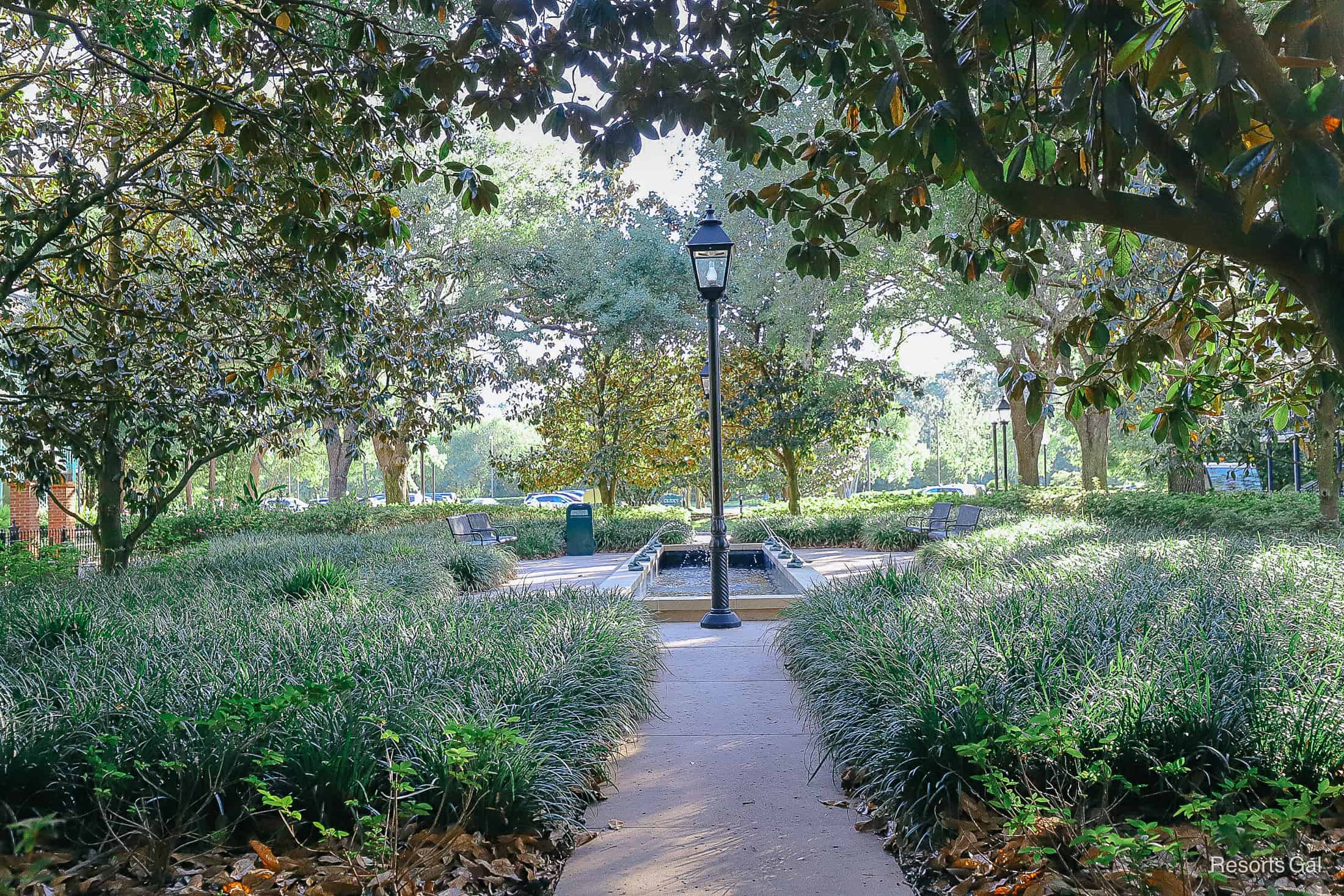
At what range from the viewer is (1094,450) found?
21.9 meters

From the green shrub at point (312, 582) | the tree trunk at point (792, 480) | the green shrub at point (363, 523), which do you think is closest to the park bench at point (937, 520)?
the tree trunk at point (792, 480)

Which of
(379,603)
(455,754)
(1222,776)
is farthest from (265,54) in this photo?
(1222,776)

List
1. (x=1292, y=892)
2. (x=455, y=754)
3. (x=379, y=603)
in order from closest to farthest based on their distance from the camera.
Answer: (x=1292, y=892)
(x=455, y=754)
(x=379, y=603)

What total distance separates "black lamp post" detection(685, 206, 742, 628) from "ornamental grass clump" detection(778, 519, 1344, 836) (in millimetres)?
2486

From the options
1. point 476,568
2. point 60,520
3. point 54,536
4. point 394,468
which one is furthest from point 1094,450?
point 60,520

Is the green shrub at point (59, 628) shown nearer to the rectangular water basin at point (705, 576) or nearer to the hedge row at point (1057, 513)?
the rectangular water basin at point (705, 576)

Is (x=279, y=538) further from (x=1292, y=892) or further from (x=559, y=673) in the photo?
(x=1292, y=892)

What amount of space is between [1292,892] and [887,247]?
15.8 metres

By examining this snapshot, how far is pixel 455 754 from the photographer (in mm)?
3082

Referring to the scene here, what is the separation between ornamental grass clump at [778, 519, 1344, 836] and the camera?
340 cm

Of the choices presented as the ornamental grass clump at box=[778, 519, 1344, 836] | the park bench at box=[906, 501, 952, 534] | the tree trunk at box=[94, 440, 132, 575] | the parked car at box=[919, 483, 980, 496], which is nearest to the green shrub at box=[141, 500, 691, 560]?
the park bench at box=[906, 501, 952, 534]

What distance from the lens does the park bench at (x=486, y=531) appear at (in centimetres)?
1794

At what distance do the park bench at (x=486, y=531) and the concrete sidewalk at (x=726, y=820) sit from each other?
1208 centimetres

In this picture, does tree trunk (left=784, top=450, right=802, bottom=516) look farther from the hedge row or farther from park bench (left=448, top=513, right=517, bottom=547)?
park bench (left=448, top=513, right=517, bottom=547)
